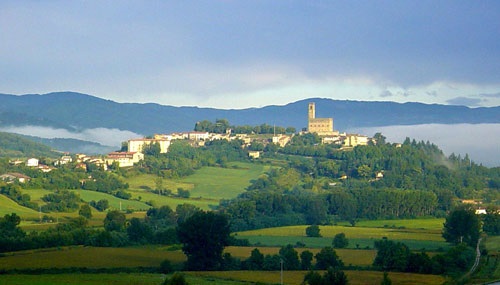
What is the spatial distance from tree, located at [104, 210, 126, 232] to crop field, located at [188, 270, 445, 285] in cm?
1808

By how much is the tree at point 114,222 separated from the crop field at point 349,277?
1808 centimetres

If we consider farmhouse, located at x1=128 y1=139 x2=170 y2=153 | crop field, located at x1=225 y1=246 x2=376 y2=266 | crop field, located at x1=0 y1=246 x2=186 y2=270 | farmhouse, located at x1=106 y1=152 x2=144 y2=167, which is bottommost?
crop field, located at x1=0 y1=246 x2=186 y2=270

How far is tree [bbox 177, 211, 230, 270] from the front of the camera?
48406 millimetres

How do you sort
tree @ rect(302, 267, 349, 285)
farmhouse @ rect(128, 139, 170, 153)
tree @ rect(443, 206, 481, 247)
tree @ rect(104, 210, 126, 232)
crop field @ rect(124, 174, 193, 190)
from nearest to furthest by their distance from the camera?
tree @ rect(302, 267, 349, 285) < tree @ rect(443, 206, 481, 247) < tree @ rect(104, 210, 126, 232) < crop field @ rect(124, 174, 193, 190) < farmhouse @ rect(128, 139, 170, 153)

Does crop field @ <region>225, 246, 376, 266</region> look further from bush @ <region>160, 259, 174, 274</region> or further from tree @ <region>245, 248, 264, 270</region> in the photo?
bush @ <region>160, 259, 174, 274</region>

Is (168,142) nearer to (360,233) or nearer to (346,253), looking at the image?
(360,233)

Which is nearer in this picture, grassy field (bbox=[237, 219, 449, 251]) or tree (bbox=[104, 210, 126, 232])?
grassy field (bbox=[237, 219, 449, 251])

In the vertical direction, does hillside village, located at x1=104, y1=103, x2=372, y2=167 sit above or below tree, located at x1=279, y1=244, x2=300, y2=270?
above

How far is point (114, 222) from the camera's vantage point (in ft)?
208

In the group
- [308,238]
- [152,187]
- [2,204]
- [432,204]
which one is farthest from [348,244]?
[152,187]

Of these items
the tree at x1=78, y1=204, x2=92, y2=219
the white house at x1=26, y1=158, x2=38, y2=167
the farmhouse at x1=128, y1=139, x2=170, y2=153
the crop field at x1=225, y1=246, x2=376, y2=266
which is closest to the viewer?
the crop field at x1=225, y1=246, x2=376, y2=266

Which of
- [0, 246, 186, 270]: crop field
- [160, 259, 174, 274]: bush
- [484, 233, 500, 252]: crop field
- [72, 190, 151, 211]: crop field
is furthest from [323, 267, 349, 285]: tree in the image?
[72, 190, 151, 211]: crop field

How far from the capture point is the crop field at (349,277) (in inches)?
1623

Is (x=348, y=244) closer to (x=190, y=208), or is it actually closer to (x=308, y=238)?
(x=308, y=238)
